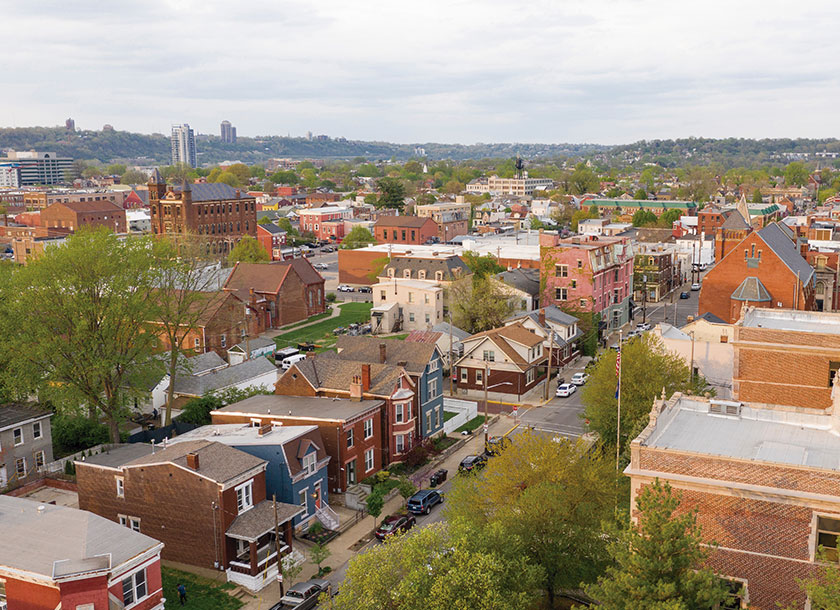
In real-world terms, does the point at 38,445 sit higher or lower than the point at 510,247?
lower

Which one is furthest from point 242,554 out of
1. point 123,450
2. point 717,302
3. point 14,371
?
point 717,302

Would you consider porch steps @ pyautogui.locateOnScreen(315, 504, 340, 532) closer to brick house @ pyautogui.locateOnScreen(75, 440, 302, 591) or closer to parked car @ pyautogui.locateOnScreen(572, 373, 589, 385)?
brick house @ pyautogui.locateOnScreen(75, 440, 302, 591)

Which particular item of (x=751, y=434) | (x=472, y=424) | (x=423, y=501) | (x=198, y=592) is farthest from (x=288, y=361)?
(x=751, y=434)

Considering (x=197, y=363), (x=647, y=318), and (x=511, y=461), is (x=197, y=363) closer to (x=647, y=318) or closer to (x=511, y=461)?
(x=511, y=461)

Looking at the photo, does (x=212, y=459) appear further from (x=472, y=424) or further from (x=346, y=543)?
(x=472, y=424)

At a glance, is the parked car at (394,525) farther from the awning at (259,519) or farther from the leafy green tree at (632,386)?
the leafy green tree at (632,386)

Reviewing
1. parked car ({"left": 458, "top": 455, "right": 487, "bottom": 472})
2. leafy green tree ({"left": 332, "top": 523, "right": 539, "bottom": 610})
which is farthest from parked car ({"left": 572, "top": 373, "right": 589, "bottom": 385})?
leafy green tree ({"left": 332, "top": 523, "right": 539, "bottom": 610})

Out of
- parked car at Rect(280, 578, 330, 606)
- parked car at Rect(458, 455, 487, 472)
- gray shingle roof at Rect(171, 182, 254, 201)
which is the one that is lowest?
parked car at Rect(280, 578, 330, 606)
